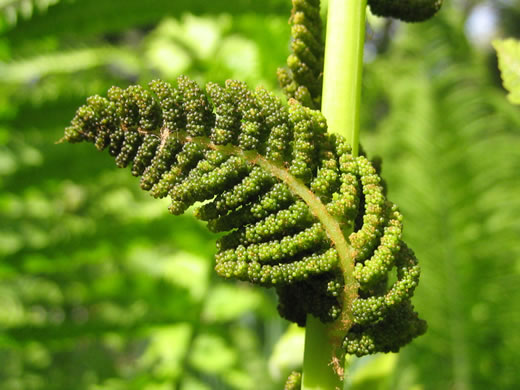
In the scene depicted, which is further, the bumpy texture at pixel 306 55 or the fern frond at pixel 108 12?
the fern frond at pixel 108 12

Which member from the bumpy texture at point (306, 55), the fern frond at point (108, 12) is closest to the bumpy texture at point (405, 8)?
the bumpy texture at point (306, 55)

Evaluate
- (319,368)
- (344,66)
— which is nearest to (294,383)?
(319,368)

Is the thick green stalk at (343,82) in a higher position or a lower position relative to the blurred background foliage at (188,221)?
lower

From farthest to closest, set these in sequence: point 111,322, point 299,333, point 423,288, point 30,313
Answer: point 423,288 → point 30,313 → point 111,322 → point 299,333

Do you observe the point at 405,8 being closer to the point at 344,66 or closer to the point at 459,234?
the point at 344,66

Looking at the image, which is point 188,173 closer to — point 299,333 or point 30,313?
point 299,333

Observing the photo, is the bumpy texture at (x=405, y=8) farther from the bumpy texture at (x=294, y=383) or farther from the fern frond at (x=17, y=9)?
the fern frond at (x=17, y=9)

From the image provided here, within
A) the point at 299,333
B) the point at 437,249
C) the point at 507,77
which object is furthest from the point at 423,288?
the point at 507,77
